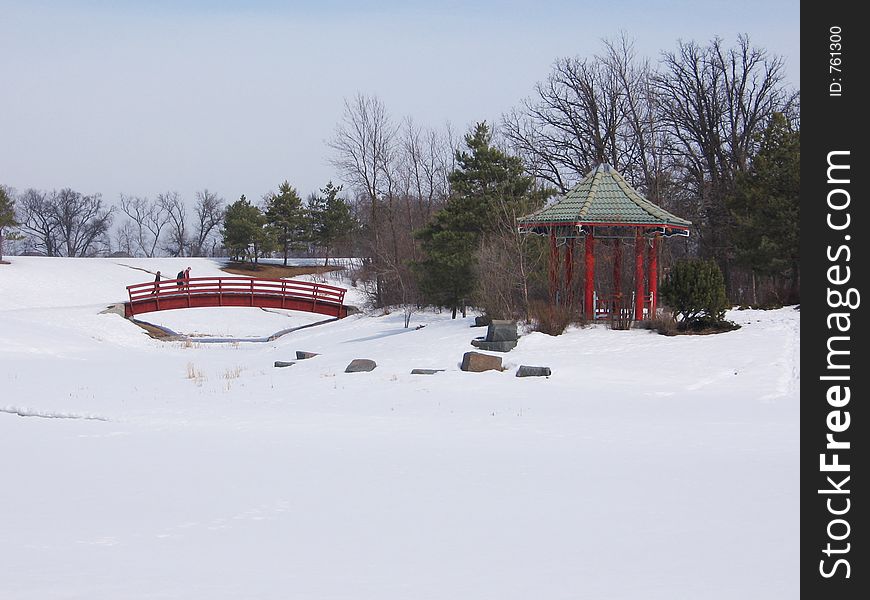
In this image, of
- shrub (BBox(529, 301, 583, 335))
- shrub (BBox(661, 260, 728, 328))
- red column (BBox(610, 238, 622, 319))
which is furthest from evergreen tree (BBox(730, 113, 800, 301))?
shrub (BBox(529, 301, 583, 335))

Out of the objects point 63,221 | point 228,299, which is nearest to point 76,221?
point 63,221

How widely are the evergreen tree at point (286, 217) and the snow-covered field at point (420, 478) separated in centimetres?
4512

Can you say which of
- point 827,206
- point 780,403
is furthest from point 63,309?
point 827,206

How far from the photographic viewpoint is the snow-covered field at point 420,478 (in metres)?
6.16

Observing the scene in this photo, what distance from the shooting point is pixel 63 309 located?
35688 mm

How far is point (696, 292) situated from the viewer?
21281 mm

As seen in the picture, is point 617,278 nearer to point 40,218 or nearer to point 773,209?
point 773,209

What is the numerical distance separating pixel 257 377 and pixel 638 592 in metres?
14.1

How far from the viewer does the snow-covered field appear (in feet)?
20.2

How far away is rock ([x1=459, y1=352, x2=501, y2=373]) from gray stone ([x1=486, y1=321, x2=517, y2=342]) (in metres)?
1.94

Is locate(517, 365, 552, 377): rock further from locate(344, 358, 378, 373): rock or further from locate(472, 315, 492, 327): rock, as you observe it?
locate(472, 315, 492, 327): rock

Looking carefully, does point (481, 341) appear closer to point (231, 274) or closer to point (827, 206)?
point (827, 206)

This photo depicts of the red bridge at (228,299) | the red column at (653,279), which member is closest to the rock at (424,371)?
the red column at (653,279)

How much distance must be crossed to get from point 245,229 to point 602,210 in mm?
41527
